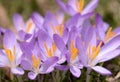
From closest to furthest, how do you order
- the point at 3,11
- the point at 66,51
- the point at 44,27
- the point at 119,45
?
the point at 66,51 < the point at 119,45 < the point at 44,27 < the point at 3,11

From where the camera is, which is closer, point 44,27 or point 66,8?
point 44,27

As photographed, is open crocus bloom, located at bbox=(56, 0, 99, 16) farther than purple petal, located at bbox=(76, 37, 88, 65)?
Yes

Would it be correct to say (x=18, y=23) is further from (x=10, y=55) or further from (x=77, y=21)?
(x=10, y=55)

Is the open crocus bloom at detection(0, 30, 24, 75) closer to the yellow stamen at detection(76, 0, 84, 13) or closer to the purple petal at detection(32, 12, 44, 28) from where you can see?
the purple petal at detection(32, 12, 44, 28)

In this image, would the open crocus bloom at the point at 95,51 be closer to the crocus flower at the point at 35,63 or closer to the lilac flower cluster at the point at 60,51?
the lilac flower cluster at the point at 60,51

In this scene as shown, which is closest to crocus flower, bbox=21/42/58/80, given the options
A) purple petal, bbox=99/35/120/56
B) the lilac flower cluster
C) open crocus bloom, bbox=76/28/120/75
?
Answer: the lilac flower cluster

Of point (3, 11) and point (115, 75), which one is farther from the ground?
point (115, 75)

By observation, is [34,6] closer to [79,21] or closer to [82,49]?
[79,21]

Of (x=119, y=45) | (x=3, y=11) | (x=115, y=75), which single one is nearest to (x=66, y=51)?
(x=119, y=45)
